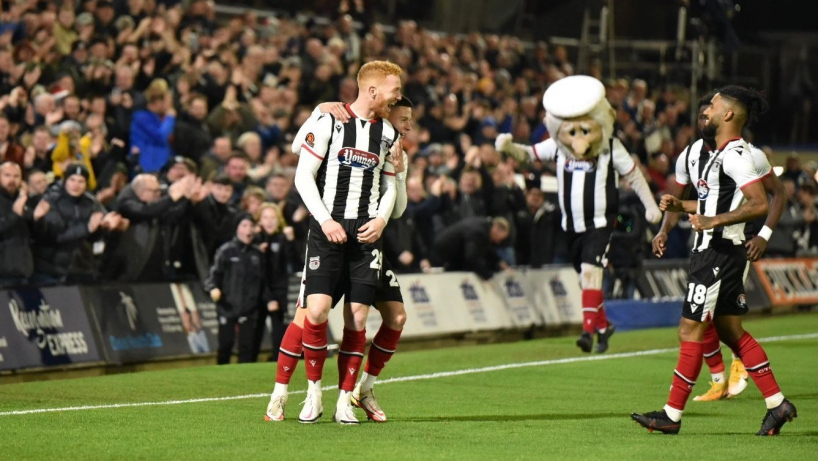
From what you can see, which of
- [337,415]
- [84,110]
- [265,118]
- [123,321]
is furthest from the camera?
[265,118]

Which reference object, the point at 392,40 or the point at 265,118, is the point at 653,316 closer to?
the point at 265,118

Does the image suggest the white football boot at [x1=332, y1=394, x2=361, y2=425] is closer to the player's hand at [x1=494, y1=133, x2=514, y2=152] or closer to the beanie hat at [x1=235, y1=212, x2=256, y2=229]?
the player's hand at [x1=494, y1=133, x2=514, y2=152]

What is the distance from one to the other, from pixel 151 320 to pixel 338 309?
290 centimetres

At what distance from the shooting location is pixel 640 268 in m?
21.5

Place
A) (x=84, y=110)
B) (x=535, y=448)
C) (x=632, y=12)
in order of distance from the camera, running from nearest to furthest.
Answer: (x=535, y=448) → (x=84, y=110) → (x=632, y=12)

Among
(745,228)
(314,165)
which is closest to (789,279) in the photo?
(745,228)

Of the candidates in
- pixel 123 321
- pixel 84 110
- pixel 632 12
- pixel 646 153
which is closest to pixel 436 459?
pixel 123 321

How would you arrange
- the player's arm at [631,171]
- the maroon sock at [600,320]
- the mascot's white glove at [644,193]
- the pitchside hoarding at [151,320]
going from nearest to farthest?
the mascot's white glove at [644,193] → the player's arm at [631,171] → the maroon sock at [600,320] → the pitchside hoarding at [151,320]

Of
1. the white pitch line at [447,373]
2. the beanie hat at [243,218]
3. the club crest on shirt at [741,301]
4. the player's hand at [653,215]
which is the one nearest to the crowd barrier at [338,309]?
the beanie hat at [243,218]

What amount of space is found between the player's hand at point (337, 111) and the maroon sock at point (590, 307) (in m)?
5.96

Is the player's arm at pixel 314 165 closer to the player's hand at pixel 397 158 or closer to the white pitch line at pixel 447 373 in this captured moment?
the player's hand at pixel 397 158

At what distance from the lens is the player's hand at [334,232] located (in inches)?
347

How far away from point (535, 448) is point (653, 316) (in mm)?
13340

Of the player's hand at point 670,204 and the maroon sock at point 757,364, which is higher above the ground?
the player's hand at point 670,204
